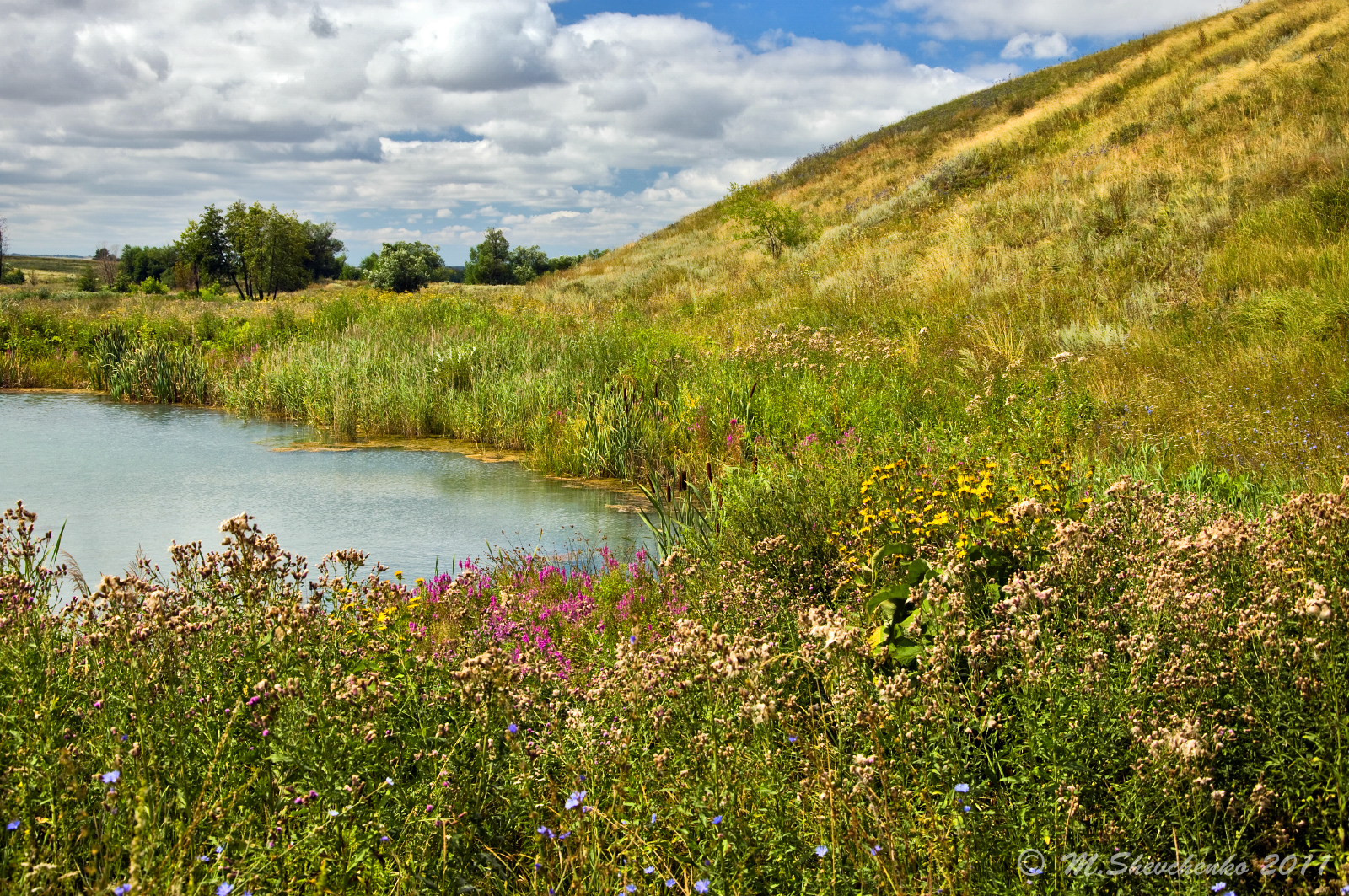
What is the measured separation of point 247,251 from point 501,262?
18.2 metres

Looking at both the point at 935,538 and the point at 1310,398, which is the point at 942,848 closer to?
the point at 935,538

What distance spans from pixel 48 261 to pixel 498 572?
182259 mm

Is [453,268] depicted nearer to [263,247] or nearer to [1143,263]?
[263,247]

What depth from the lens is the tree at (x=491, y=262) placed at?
63.9 m

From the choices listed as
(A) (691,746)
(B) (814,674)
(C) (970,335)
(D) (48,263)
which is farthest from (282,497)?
(D) (48,263)

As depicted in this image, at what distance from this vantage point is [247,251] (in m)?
55.2

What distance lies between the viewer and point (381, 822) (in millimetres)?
1975

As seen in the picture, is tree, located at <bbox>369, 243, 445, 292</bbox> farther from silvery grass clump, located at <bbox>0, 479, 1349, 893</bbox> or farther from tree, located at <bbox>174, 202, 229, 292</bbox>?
silvery grass clump, located at <bbox>0, 479, 1349, 893</bbox>

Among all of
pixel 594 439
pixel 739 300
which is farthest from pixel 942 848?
pixel 739 300

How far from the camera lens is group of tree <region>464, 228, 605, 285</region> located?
6391 cm

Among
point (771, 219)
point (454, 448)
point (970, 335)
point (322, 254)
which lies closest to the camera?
point (970, 335)

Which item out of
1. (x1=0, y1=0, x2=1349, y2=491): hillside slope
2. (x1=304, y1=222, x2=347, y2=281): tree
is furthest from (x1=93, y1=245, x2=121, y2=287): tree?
(x1=0, y1=0, x2=1349, y2=491): hillside slope

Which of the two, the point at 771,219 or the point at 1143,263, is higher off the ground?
the point at 771,219

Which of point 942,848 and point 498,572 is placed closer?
point 942,848
